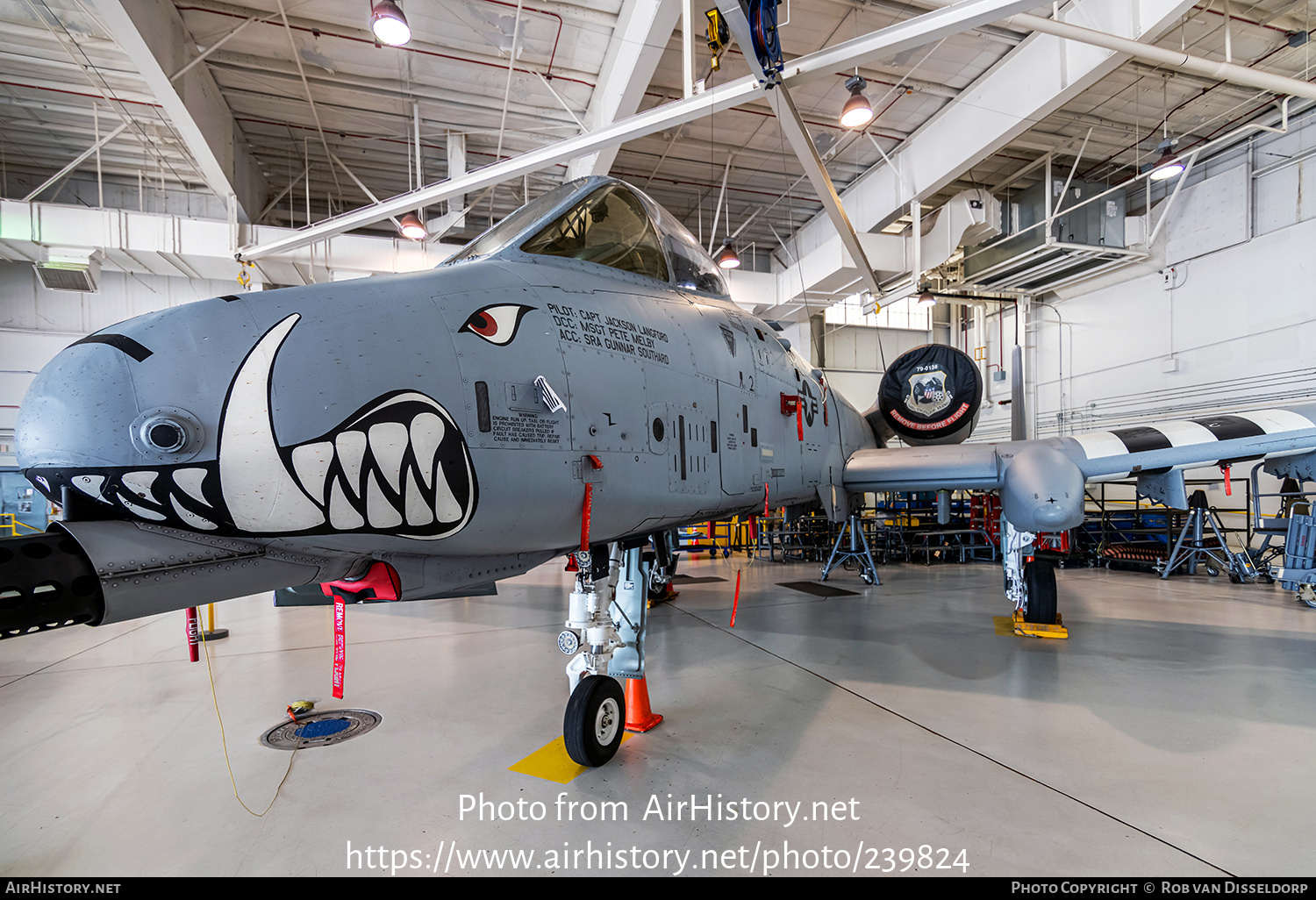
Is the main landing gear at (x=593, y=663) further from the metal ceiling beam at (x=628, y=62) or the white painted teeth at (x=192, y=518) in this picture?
the metal ceiling beam at (x=628, y=62)

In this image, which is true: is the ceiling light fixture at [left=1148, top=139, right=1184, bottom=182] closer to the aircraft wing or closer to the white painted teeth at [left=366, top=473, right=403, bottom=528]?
the aircraft wing

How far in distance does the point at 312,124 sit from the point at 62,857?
12387 mm

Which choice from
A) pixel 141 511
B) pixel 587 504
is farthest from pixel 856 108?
pixel 141 511

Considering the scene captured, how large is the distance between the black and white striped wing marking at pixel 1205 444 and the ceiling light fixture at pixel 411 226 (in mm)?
10470

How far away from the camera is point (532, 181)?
42.8 feet

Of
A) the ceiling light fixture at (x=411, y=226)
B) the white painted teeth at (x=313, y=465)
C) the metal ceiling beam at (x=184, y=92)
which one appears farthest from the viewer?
the ceiling light fixture at (x=411, y=226)

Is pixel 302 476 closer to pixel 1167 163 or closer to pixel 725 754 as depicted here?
pixel 725 754

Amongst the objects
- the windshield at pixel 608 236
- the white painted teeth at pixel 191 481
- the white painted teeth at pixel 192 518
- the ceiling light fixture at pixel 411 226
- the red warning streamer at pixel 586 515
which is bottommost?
the red warning streamer at pixel 586 515

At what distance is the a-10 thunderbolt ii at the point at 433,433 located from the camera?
60.6 inches

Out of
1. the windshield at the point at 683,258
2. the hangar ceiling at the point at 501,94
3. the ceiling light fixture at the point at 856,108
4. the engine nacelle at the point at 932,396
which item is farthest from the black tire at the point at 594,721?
the hangar ceiling at the point at 501,94

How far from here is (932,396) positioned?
8.66 meters

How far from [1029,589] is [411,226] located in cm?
1082

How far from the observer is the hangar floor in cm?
259
